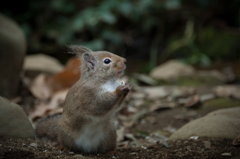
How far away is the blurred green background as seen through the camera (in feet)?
29.8

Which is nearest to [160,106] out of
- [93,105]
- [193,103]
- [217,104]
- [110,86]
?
[193,103]

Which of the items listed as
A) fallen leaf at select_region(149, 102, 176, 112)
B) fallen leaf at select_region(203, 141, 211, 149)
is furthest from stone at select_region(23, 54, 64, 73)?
fallen leaf at select_region(203, 141, 211, 149)

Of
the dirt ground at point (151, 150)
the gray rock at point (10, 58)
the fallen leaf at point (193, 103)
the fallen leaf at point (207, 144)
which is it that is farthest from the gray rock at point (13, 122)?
the fallen leaf at point (193, 103)

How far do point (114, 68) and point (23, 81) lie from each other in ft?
12.2

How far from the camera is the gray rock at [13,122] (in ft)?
11.3

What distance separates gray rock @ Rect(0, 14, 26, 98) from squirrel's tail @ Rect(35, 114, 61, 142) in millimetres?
2104

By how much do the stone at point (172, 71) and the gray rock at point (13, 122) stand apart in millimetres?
5054

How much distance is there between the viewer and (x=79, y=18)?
8617 mm

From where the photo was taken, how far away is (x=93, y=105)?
366 centimetres

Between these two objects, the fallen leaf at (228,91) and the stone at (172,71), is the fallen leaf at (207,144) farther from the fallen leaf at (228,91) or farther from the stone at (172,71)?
the stone at (172,71)

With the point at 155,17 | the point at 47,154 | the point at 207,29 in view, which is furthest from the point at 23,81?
the point at 207,29

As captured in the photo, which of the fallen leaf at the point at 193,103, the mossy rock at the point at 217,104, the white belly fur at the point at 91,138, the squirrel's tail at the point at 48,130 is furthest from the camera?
the fallen leaf at the point at 193,103

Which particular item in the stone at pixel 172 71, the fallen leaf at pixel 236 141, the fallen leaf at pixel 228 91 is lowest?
the fallen leaf at pixel 236 141

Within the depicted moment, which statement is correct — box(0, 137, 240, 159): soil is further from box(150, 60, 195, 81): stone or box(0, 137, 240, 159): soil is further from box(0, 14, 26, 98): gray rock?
box(150, 60, 195, 81): stone
